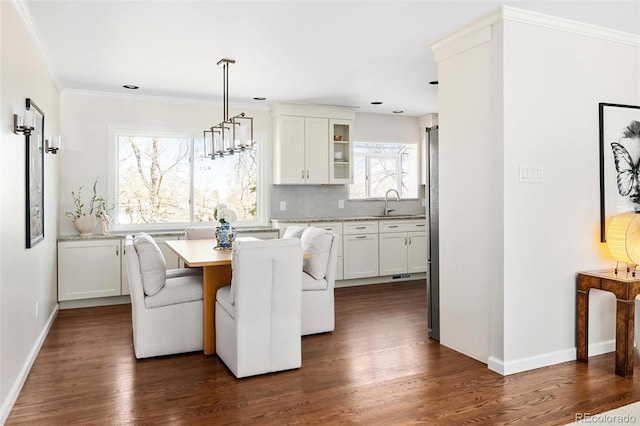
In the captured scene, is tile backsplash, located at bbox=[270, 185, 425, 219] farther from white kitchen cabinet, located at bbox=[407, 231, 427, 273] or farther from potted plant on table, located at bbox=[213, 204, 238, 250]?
potted plant on table, located at bbox=[213, 204, 238, 250]

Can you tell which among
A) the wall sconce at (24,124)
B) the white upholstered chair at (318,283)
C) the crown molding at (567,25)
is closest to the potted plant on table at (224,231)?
the white upholstered chair at (318,283)

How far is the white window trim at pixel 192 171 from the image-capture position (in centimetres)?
559

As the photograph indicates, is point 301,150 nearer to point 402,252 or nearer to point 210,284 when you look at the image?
point 402,252

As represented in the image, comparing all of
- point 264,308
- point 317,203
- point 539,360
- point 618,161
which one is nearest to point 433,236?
point 539,360

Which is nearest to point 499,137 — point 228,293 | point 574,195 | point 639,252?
point 574,195

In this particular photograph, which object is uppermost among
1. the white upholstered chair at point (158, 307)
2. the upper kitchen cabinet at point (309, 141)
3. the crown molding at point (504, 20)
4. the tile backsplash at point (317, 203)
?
the crown molding at point (504, 20)

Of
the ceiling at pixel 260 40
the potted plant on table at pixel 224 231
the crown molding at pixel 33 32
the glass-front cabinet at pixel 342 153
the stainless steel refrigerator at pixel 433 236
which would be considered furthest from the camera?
the glass-front cabinet at pixel 342 153

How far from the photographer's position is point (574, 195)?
11.4ft

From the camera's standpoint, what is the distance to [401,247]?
Answer: 6.62 meters

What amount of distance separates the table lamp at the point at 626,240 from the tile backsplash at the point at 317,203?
12.6 feet

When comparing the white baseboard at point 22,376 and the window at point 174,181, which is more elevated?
the window at point 174,181

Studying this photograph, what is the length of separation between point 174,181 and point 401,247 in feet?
10.2

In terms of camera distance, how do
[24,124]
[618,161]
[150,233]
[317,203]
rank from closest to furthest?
[24,124]
[618,161]
[150,233]
[317,203]

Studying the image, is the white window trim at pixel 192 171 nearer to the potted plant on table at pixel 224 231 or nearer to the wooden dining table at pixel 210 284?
the potted plant on table at pixel 224 231
